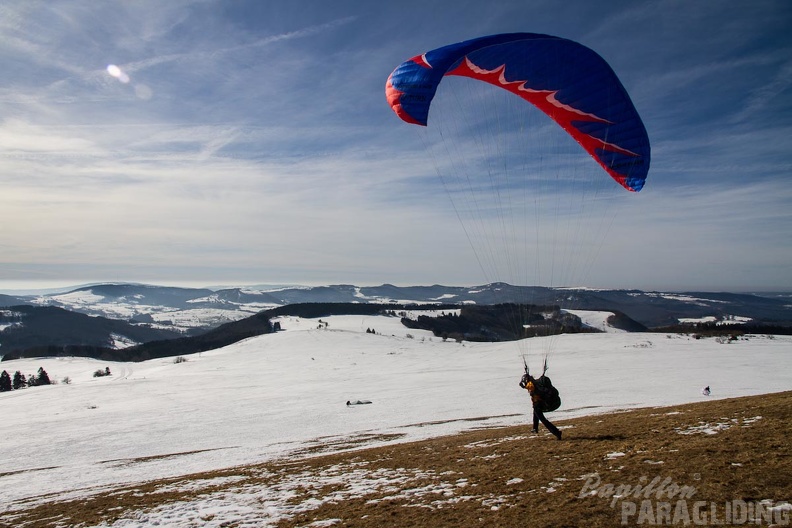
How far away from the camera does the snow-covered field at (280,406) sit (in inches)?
877

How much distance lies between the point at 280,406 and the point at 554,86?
40.8 meters

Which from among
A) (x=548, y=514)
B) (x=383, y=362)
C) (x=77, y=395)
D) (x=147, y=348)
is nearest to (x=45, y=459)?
(x=548, y=514)

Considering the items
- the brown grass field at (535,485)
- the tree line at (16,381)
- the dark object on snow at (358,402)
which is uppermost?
the brown grass field at (535,485)

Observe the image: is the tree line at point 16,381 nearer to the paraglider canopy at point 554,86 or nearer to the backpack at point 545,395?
the paraglider canopy at point 554,86

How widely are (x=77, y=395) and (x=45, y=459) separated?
51137 mm

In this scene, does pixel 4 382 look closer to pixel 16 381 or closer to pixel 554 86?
pixel 16 381

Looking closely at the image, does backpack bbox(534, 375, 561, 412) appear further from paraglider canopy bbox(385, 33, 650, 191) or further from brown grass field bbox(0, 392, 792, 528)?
paraglider canopy bbox(385, 33, 650, 191)

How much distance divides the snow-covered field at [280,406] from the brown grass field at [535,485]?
21.5 ft

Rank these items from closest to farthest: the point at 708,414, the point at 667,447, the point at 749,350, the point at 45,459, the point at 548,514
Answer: the point at 548,514, the point at 667,447, the point at 708,414, the point at 45,459, the point at 749,350

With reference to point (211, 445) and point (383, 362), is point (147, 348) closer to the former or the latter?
point (383, 362)

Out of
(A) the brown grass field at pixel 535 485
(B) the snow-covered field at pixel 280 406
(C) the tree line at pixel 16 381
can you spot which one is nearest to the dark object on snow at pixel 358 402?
(B) the snow-covered field at pixel 280 406

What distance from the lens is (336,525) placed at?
7.89 meters

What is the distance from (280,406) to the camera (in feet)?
148

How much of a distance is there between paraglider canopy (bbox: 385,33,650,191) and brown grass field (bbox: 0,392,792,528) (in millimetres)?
8342
